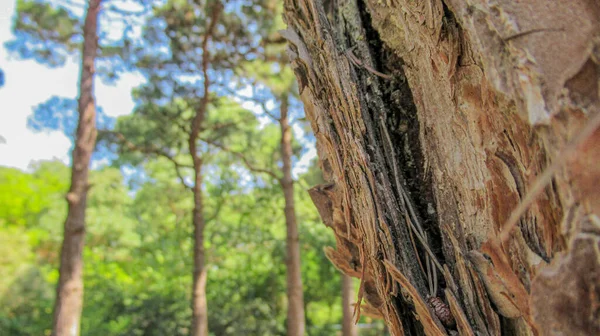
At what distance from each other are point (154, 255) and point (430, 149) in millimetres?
14328

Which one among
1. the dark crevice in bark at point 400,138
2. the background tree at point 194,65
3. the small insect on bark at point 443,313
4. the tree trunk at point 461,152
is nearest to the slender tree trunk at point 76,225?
the background tree at point 194,65

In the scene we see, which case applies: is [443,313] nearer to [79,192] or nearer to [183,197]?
[79,192]

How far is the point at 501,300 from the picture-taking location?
0.94 meters

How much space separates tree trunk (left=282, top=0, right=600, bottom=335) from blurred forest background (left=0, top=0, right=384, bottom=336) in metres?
5.52

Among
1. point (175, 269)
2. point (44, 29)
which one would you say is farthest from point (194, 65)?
point (175, 269)

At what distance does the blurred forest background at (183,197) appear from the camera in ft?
27.6

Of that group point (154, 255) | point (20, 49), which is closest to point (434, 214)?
point (20, 49)

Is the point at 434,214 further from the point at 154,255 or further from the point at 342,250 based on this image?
the point at 154,255

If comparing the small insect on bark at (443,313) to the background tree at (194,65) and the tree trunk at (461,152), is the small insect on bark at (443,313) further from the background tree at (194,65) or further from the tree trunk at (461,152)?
the background tree at (194,65)

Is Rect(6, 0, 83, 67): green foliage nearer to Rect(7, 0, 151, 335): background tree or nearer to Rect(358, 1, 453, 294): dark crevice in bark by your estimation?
Rect(7, 0, 151, 335): background tree

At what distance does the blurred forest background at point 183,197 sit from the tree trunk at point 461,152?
5519mm

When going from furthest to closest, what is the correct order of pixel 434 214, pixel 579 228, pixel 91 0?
pixel 91 0, pixel 434 214, pixel 579 228

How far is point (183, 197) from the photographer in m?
14.5

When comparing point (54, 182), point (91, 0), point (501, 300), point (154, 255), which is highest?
point (54, 182)
